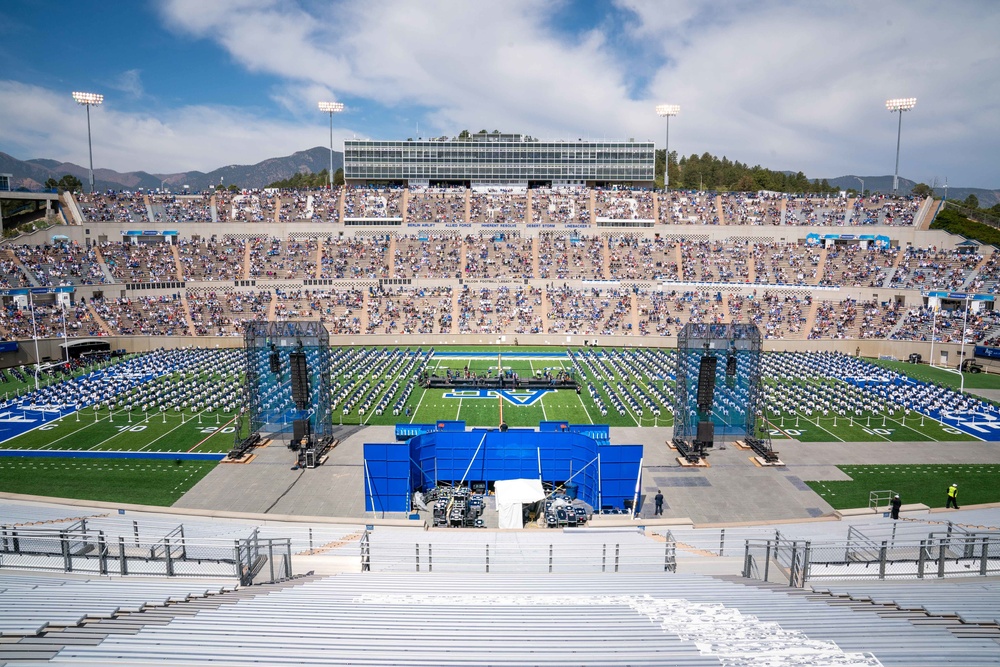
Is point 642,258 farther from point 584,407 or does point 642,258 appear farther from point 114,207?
point 114,207

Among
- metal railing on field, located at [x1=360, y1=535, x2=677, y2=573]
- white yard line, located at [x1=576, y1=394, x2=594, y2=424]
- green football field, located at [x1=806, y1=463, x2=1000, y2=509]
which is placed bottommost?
green football field, located at [x1=806, y1=463, x2=1000, y2=509]

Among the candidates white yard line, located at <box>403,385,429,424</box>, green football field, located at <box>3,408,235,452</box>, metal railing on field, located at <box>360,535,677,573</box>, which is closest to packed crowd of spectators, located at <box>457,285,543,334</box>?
white yard line, located at <box>403,385,429,424</box>

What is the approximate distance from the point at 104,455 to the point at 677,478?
2064 cm

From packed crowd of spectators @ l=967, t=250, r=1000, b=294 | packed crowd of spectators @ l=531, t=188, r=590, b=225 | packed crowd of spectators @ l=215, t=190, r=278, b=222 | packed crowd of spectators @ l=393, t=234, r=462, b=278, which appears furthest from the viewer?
packed crowd of spectators @ l=531, t=188, r=590, b=225

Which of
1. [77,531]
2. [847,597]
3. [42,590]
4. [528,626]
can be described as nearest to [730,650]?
[528,626]

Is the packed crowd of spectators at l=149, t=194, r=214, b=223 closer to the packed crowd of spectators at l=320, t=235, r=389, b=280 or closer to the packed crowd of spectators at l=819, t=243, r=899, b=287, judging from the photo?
the packed crowd of spectators at l=320, t=235, r=389, b=280

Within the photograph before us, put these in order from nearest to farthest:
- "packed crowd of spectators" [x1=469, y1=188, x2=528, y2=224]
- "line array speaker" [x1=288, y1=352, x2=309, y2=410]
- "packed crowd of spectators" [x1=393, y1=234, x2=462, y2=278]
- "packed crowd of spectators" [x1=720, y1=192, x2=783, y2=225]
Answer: "line array speaker" [x1=288, y1=352, x2=309, y2=410]
"packed crowd of spectators" [x1=393, y1=234, x2=462, y2=278]
"packed crowd of spectators" [x1=720, y1=192, x2=783, y2=225]
"packed crowd of spectators" [x1=469, y1=188, x2=528, y2=224]

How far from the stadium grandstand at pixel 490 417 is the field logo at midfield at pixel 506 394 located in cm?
39

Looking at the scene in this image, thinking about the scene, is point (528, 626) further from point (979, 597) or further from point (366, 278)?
point (366, 278)

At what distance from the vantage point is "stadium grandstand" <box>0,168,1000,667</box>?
6.09m

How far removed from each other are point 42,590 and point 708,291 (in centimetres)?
4890

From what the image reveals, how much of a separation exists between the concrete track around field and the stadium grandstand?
0.15 m

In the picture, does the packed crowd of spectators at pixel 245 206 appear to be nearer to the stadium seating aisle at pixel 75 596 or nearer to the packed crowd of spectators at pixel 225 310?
the packed crowd of spectators at pixel 225 310

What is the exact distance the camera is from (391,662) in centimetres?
473
